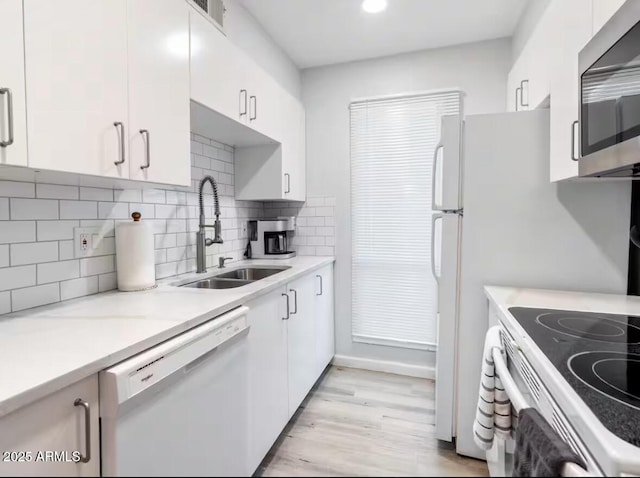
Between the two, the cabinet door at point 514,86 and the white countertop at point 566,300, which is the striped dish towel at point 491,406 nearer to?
the white countertop at point 566,300

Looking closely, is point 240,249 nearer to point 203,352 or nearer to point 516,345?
point 203,352

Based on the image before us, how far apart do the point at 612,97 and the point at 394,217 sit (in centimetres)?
175

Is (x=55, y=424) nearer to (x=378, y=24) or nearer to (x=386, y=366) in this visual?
(x=386, y=366)

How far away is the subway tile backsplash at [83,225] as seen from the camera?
1166 millimetres

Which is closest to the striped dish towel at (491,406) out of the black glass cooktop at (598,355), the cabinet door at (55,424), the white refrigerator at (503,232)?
the black glass cooktop at (598,355)

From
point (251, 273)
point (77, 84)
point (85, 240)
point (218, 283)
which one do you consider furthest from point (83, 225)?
point (251, 273)

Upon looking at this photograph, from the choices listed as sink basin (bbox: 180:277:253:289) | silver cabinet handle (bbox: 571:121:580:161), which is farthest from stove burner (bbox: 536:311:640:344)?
sink basin (bbox: 180:277:253:289)

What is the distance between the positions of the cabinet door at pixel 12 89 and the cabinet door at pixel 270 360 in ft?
3.10

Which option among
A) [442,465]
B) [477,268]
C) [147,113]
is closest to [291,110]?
[147,113]

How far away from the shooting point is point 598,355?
89 centimetres

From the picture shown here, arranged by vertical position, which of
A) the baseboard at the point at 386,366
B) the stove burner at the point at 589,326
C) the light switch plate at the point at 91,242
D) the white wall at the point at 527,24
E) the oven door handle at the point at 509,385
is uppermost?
the white wall at the point at 527,24

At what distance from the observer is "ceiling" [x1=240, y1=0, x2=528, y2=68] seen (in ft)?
7.01

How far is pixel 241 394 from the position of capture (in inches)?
18.8

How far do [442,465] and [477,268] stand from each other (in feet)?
5.32
